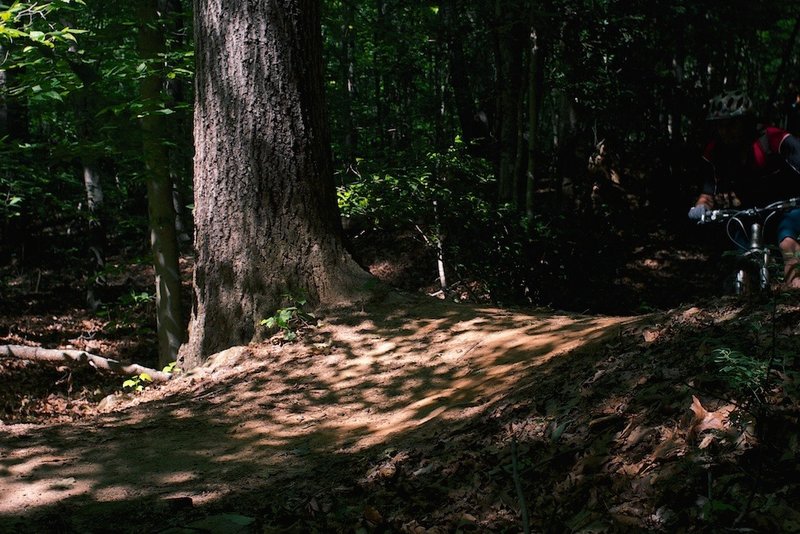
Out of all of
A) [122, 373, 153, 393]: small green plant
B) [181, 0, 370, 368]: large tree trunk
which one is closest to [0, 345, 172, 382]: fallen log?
[122, 373, 153, 393]: small green plant

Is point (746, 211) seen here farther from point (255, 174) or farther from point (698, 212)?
point (255, 174)

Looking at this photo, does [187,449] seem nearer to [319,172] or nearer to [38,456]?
[38,456]

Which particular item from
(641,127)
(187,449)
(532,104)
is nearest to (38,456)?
(187,449)

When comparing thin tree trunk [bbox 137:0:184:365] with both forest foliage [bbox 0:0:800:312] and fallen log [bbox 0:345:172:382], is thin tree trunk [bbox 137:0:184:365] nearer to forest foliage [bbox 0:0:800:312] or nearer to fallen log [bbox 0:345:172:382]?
forest foliage [bbox 0:0:800:312]

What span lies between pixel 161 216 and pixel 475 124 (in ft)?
34.0

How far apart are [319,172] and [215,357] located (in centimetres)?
206

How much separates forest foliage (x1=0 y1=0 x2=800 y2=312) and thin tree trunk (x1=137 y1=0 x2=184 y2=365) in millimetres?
237

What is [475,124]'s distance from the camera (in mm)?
19203

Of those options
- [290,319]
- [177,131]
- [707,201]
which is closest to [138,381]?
[290,319]

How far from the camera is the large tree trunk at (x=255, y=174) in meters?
6.99

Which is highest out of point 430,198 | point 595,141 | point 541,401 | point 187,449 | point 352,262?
point 595,141

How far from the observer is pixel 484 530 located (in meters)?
2.79

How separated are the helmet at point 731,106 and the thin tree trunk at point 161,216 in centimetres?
704

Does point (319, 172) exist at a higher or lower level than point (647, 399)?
higher
